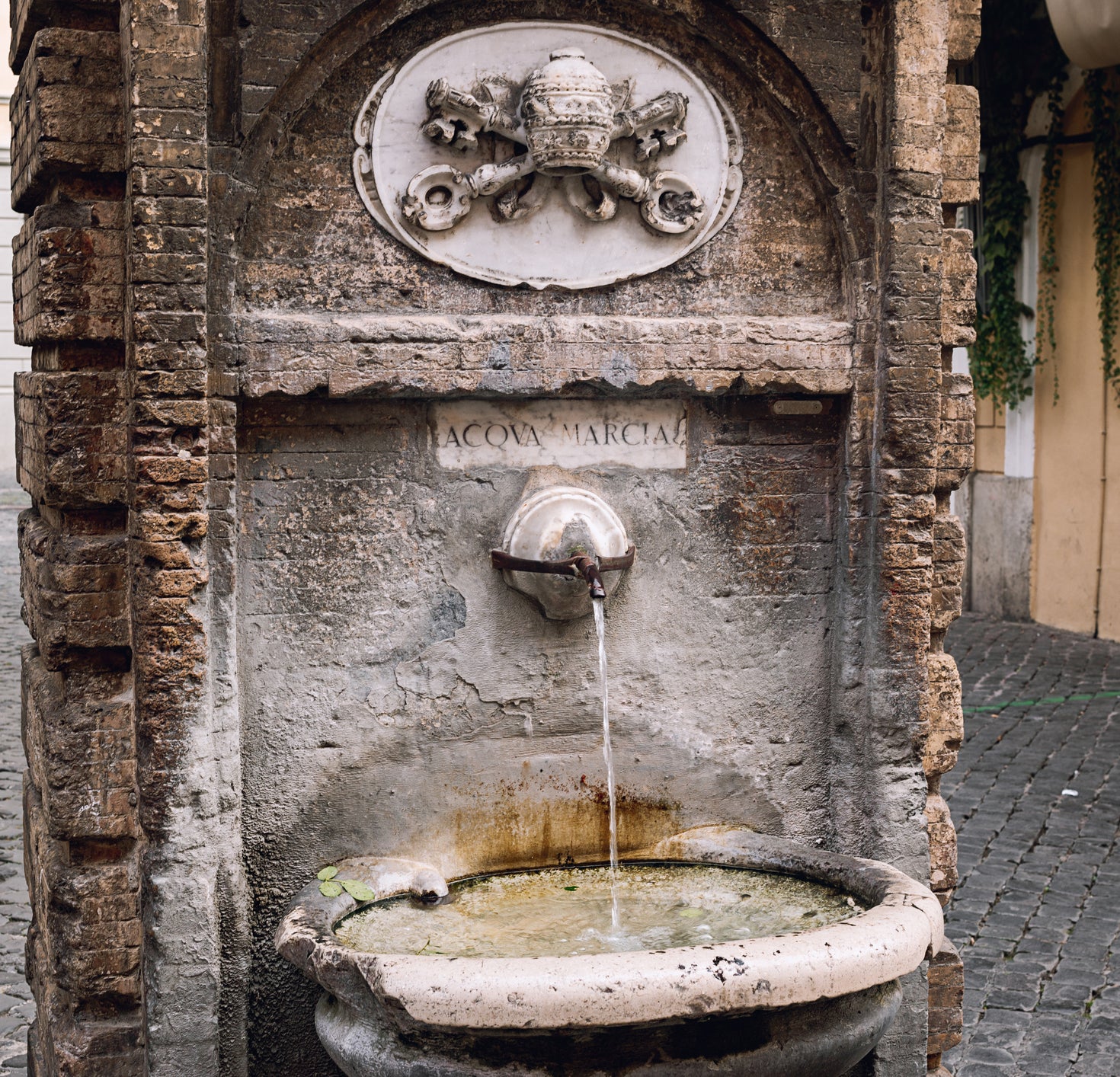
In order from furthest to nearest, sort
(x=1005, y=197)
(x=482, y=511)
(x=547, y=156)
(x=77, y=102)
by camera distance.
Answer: (x=1005, y=197)
(x=482, y=511)
(x=547, y=156)
(x=77, y=102)

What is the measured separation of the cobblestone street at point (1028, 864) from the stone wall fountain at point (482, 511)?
655mm

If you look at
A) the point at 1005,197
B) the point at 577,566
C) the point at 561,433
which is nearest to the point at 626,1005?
the point at 577,566

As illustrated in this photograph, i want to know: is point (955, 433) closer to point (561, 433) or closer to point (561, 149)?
point (561, 433)

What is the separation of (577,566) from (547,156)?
0.95 metres

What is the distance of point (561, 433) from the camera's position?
3.51 metres

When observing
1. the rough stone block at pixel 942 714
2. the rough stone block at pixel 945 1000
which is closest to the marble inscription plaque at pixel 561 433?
the rough stone block at pixel 942 714

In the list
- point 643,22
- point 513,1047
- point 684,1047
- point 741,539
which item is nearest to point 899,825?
point 741,539

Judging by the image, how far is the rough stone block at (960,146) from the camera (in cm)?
364

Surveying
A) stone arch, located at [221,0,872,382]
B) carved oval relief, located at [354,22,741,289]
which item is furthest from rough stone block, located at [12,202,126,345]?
carved oval relief, located at [354,22,741,289]

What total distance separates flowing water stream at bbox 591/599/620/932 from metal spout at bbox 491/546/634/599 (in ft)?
0.18

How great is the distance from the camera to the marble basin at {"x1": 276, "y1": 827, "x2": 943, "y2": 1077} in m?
2.57

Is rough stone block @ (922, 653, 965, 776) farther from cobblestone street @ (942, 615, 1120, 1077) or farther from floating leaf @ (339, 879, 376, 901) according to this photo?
floating leaf @ (339, 879, 376, 901)

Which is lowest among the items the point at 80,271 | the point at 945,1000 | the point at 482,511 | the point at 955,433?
the point at 945,1000

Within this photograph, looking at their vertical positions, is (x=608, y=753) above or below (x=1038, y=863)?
above
